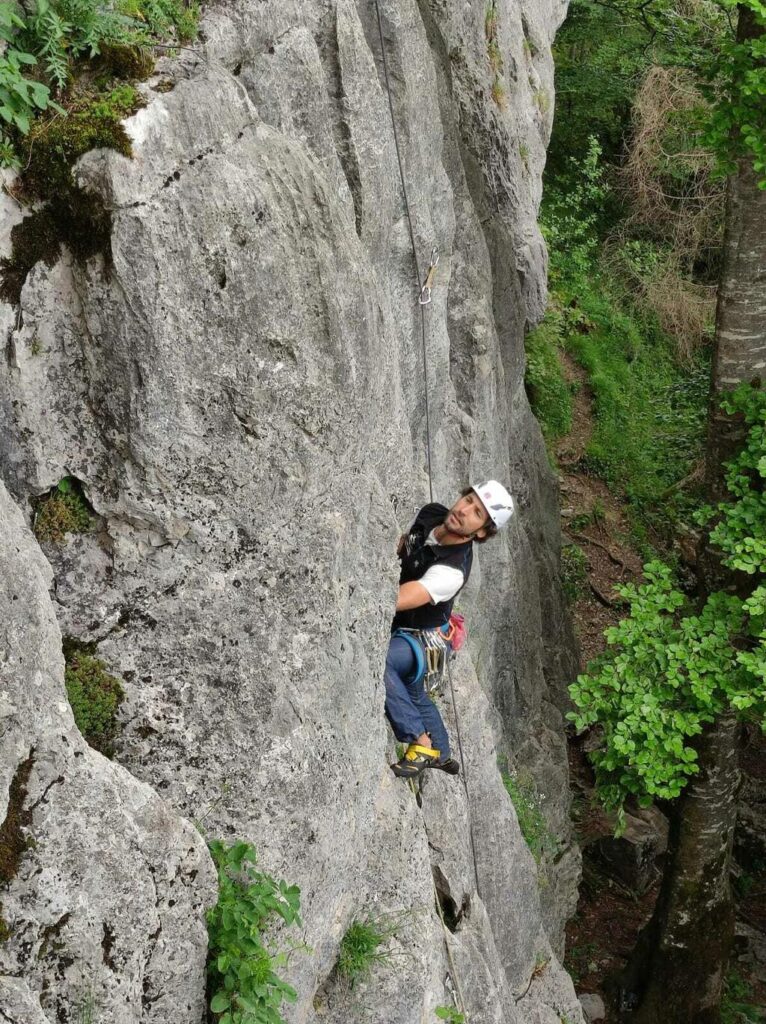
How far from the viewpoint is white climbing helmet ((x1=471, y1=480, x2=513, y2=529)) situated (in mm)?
6223

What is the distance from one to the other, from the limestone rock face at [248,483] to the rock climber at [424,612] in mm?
228

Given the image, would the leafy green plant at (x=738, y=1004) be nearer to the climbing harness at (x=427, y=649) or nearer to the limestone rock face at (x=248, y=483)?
the limestone rock face at (x=248, y=483)

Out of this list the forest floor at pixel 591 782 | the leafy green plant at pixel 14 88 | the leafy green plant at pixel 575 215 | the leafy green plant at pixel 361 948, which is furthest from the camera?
the leafy green plant at pixel 575 215

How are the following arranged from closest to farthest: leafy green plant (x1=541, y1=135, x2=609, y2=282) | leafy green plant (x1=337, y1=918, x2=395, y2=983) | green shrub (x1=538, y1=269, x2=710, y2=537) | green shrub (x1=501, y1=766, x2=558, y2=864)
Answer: leafy green plant (x1=337, y1=918, x2=395, y2=983)
green shrub (x1=501, y1=766, x2=558, y2=864)
green shrub (x1=538, y1=269, x2=710, y2=537)
leafy green plant (x1=541, y1=135, x2=609, y2=282)

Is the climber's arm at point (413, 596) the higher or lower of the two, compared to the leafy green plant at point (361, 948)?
higher

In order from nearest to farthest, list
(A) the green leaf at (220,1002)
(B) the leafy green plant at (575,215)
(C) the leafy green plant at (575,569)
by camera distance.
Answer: (A) the green leaf at (220,1002)
(C) the leafy green plant at (575,569)
(B) the leafy green plant at (575,215)

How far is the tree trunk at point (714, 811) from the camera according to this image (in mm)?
9891

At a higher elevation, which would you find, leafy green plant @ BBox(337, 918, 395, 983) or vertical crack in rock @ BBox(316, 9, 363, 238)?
vertical crack in rock @ BBox(316, 9, 363, 238)

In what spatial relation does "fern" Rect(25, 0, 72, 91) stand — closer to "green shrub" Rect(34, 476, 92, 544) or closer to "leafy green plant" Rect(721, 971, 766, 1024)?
"green shrub" Rect(34, 476, 92, 544)

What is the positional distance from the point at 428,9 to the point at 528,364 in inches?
435

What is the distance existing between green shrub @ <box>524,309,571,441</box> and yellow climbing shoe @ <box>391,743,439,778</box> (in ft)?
47.9

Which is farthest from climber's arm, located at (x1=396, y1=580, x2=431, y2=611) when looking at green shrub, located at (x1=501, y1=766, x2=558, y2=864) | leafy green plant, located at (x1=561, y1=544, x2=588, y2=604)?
leafy green plant, located at (x1=561, y1=544, x2=588, y2=604)

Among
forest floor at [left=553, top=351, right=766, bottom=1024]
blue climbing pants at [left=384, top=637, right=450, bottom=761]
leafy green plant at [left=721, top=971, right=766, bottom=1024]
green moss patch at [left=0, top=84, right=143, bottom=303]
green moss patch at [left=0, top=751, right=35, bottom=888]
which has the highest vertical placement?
green moss patch at [left=0, top=84, right=143, bottom=303]

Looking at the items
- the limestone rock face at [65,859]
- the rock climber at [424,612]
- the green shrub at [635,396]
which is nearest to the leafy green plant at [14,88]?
the limestone rock face at [65,859]
